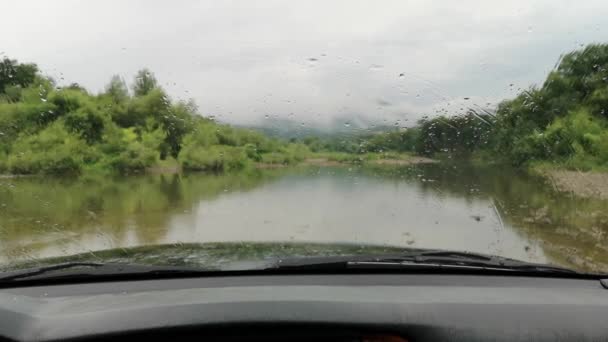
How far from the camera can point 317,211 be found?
5285mm

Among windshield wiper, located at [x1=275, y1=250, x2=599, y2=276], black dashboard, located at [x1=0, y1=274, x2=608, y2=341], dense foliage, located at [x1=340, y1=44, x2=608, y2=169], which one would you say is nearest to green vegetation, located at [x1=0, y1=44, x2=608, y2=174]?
dense foliage, located at [x1=340, y1=44, x2=608, y2=169]

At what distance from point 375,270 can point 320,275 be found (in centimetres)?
29

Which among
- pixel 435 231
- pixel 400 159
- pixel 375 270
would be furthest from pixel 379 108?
pixel 375 270

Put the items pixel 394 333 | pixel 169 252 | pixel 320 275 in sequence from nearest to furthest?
pixel 394 333
pixel 320 275
pixel 169 252

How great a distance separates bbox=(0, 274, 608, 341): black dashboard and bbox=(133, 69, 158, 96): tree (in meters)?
2.06

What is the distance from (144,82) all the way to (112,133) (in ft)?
2.64

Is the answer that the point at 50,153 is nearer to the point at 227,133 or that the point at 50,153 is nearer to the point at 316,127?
the point at 227,133

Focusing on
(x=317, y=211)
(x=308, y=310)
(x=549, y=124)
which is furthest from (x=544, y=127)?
(x=308, y=310)

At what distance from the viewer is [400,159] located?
5016mm

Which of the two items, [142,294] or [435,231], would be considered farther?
[435,231]

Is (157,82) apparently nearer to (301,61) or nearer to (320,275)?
(301,61)

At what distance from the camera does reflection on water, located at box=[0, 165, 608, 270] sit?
4523mm

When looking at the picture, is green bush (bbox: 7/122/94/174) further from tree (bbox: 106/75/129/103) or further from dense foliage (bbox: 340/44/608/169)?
dense foliage (bbox: 340/44/608/169)

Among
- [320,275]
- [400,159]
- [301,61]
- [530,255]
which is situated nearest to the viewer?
[320,275]
